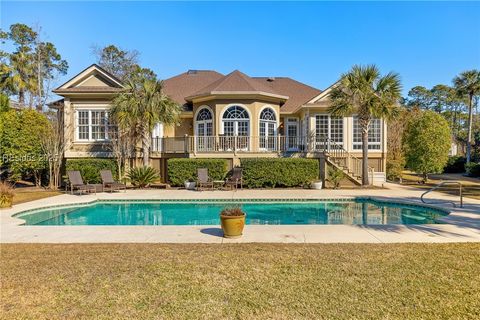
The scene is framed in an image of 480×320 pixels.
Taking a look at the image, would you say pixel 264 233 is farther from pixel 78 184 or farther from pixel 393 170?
pixel 393 170

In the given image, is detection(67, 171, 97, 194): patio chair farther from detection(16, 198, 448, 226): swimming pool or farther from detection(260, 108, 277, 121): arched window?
detection(260, 108, 277, 121): arched window

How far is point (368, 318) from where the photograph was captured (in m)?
3.97

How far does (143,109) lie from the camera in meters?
19.4

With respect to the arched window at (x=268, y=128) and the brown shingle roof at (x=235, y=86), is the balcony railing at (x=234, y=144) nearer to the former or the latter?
the arched window at (x=268, y=128)

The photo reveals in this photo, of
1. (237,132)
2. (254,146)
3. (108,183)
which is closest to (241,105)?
(237,132)

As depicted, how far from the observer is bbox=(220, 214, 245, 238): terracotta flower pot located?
26.4ft

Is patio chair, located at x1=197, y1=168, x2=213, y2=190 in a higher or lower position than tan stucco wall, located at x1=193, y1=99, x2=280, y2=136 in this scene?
lower

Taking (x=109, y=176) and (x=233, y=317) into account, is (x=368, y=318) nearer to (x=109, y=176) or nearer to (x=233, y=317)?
(x=233, y=317)

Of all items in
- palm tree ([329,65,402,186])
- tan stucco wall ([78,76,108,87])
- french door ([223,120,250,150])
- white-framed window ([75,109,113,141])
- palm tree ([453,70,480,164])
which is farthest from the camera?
palm tree ([453,70,480,164])

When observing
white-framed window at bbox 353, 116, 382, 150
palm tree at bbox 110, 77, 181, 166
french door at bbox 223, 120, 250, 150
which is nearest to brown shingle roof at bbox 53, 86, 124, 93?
palm tree at bbox 110, 77, 181, 166

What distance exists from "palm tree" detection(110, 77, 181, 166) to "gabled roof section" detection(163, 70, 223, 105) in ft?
19.1

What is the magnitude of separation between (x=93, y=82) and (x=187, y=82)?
332 inches

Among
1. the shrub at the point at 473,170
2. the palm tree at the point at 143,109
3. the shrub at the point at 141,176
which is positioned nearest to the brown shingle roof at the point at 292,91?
the palm tree at the point at 143,109

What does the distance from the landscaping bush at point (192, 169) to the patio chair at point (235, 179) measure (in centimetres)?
72
